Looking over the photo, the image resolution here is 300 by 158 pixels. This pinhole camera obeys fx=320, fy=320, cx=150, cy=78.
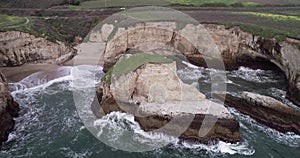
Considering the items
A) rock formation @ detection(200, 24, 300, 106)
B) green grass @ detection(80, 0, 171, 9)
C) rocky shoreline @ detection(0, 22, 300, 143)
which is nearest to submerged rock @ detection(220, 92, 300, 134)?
rocky shoreline @ detection(0, 22, 300, 143)

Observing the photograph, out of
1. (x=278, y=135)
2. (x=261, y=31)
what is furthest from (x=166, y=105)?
(x=261, y=31)

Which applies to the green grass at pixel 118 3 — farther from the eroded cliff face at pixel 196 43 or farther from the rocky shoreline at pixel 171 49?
the eroded cliff face at pixel 196 43

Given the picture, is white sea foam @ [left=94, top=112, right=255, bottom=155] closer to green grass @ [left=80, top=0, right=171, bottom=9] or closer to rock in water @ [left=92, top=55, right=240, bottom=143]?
rock in water @ [left=92, top=55, right=240, bottom=143]

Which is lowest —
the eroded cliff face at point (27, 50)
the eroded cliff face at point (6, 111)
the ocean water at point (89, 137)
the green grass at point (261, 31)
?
the ocean water at point (89, 137)

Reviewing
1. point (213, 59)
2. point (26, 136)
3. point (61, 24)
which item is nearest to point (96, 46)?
point (61, 24)

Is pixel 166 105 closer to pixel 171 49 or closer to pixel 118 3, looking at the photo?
pixel 171 49

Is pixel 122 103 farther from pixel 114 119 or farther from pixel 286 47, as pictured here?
pixel 286 47

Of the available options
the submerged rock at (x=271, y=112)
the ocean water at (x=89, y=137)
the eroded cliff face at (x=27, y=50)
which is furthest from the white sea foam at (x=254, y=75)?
the eroded cliff face at (x=27, y=50)
